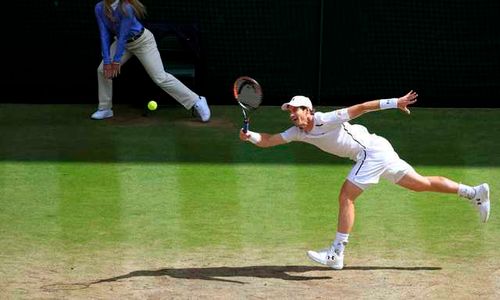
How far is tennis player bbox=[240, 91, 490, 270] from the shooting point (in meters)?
7.74

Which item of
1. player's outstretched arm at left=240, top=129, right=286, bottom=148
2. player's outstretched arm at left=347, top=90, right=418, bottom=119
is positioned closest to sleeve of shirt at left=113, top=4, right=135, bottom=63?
player's outstretched arm at left=240, top=129, right=286, bottom=148

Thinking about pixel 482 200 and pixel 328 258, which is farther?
pixel 482 200

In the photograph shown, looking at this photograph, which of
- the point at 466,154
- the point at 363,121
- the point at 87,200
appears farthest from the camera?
the point at 363,121

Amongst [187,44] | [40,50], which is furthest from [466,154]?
[40,50]

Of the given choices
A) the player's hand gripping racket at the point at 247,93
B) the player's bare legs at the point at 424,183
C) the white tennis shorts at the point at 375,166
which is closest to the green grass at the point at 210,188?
the player's bare legs at the point at 424,183

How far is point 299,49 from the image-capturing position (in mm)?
13453

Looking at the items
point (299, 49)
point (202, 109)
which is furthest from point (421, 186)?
point (299, 49)

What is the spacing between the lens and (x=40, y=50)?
1341 centimetres

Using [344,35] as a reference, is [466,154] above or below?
below

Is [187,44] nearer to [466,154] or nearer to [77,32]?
[77,32]

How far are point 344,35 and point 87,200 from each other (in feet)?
15.7

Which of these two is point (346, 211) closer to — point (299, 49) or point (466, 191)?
point (466, 191)

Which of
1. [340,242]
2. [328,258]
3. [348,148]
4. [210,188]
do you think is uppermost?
[348,148]

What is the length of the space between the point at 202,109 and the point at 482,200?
15.9 feet
